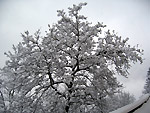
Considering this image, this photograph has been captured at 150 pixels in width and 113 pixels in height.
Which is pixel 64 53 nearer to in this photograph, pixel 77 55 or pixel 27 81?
pixel 77 55

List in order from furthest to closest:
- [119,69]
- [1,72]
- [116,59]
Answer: [1,72]
[119,69]
[116,59]

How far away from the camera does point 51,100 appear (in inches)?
430

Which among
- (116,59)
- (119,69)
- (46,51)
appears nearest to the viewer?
(46,51)

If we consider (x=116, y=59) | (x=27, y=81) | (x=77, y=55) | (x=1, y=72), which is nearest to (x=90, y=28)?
(x=77, y=55)

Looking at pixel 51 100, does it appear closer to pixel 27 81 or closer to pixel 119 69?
pixel 27 81

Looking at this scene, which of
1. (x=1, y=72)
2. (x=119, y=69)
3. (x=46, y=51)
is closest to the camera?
(x=46, y=51)

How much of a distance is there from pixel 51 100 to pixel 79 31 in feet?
18.9

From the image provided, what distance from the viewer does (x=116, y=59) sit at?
1027 cm

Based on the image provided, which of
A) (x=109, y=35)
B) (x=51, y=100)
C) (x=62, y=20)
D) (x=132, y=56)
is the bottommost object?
(x=51, y=100)

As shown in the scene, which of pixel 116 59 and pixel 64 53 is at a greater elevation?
pixel 64 53

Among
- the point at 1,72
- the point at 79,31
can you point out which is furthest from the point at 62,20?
the point at 1,72

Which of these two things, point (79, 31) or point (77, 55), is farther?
point (79, 31)

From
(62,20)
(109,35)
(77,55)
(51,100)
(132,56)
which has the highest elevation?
(62,20)

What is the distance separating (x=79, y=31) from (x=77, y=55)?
2077 mm
